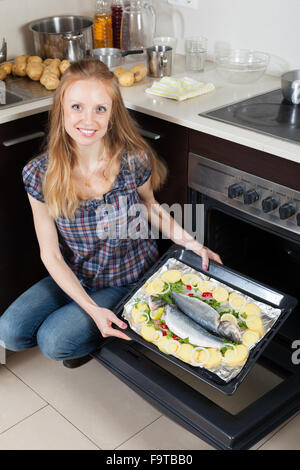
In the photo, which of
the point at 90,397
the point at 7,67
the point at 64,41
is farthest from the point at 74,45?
the point at 90,397

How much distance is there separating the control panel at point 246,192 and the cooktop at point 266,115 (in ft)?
0.43

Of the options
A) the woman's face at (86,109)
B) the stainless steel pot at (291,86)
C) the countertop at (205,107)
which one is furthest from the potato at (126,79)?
the stainless steel pot at (291,86)

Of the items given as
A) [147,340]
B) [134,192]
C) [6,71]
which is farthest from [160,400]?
[6,71]

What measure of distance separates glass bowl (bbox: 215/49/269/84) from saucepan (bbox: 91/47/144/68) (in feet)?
1.02

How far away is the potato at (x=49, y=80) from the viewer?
77.4 inches

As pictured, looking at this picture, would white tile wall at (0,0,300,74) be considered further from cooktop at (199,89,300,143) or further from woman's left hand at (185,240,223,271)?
woman's left hand at (185,240,223,271)

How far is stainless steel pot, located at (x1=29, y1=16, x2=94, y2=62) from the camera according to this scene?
2064 mm

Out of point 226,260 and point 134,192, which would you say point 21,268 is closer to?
point 134,192

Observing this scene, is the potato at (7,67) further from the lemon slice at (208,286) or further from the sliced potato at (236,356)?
the sliced potato at (236,356)

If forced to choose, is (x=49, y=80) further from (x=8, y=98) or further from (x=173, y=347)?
(x=173, y=347)

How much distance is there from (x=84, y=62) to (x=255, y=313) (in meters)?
0.82

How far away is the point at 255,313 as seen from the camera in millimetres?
1542

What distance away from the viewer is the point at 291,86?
1.81 metres

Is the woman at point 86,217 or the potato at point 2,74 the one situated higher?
the potato at point 2,74
